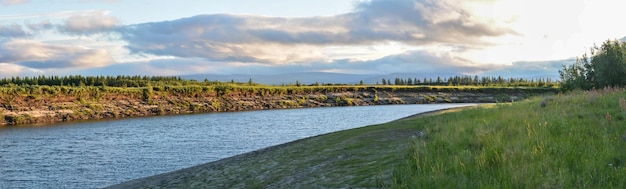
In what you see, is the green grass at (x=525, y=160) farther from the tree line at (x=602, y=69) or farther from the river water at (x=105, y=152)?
the tree line at (x=602, y=69)

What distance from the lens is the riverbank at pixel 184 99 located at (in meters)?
75.4

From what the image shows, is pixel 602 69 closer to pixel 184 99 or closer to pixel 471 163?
pixel 471 163

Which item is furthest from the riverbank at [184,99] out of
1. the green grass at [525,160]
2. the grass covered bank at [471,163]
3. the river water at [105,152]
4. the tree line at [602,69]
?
the green grass at [525,160]

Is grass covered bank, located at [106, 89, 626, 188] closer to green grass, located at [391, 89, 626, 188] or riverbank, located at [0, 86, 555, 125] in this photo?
green grass, located at [391, 89, 626, 188]

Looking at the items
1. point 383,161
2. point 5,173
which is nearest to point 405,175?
point 383,161

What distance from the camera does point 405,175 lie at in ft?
36.5

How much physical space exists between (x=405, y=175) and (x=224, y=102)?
347 feet

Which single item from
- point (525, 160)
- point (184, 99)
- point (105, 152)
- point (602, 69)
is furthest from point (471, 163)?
point (184, 99)

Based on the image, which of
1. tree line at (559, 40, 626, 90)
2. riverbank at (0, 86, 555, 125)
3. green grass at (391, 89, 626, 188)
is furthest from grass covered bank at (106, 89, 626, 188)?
riverbank at (0, 86, 555, 125)

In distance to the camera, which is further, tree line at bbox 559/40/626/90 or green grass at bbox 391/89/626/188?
tree line at bbox 559/40/626/90

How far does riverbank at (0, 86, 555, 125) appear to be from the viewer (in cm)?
7544

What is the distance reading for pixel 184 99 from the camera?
10719cm

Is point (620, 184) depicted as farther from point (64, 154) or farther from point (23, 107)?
point (23, 107)

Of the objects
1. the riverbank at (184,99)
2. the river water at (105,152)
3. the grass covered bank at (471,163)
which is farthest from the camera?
the riverbank at (184,99)
